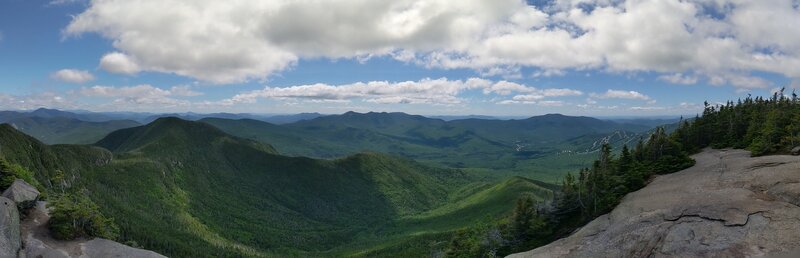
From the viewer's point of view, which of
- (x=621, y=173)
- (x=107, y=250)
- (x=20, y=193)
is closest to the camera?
(x=107, y=250)

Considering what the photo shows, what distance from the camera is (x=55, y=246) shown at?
58.7 meters

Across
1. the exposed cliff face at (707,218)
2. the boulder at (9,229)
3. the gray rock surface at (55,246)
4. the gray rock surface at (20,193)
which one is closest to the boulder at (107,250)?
the gray rock surface at (55,246)

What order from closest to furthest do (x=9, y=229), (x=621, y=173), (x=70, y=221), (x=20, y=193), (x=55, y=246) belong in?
(x=9, y=229) < (x=55, y=246) < (x=70, y=221) < (x=20, y=193) < (x=621, y=173)

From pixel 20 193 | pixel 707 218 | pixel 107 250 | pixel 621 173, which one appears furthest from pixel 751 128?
pixel 20 193

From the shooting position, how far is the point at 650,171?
81.1 metres

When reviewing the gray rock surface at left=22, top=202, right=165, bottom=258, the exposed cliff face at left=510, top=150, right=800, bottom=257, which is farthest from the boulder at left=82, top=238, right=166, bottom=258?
the exposed cliff face at left=510, top=150, right=800, bottom=257

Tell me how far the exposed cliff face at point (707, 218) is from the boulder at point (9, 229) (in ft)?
226

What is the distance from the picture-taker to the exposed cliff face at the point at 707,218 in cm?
4488

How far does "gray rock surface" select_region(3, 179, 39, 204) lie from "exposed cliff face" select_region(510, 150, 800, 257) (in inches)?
2955

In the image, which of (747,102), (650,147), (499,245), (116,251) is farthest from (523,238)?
(747,102)

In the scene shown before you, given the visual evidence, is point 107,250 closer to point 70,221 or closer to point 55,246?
point 55,246

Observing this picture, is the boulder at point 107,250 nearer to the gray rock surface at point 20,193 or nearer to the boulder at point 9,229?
the boulder at point 9,229

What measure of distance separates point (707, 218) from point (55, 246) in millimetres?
83545

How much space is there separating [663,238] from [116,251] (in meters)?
72.0
